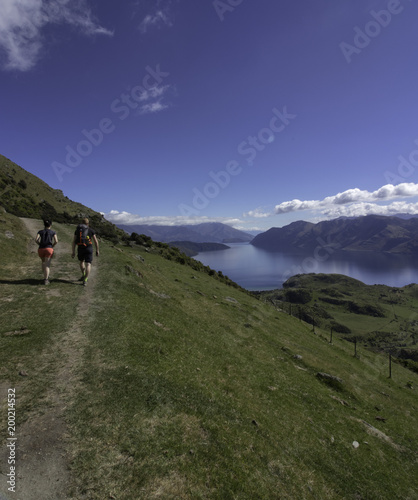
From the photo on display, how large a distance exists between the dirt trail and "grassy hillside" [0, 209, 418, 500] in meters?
0.05

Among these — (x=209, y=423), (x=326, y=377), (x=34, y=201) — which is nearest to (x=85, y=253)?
(x=209, y=423)

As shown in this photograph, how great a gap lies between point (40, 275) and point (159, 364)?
41.8 feet

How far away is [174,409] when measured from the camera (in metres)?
7.66

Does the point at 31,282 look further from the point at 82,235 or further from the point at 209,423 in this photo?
the point at 209,423

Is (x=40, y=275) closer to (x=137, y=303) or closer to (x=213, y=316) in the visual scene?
(x=137, y=303)

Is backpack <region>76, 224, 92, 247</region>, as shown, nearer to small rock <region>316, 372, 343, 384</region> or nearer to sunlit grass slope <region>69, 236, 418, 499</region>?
sunlit grass slope <region>69, 236, 418, 499</region>

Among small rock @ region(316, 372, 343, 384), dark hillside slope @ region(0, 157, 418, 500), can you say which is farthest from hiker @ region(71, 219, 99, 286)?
small rock @ region(316, 372, 343, 384)

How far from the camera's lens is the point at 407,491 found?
972 centimetres

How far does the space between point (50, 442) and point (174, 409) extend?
10.8ft

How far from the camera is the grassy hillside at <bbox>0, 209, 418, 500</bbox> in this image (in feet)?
19.0

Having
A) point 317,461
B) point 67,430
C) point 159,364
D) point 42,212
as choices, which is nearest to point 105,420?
point 67,430

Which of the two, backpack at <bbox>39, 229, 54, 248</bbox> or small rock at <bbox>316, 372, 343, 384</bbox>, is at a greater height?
backpack at <bbox>39, 229, 54, 248</bbox>

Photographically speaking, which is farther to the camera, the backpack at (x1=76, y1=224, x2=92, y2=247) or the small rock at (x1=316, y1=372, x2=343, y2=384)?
the small rock at (x1=316, y1=372, x2=343, y2=384)

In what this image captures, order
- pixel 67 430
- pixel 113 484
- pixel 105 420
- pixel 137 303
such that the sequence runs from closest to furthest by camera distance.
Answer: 1. pixel 113 484
2. pixel 67 430
3. pixel 105 420
4. pixel 137 303
